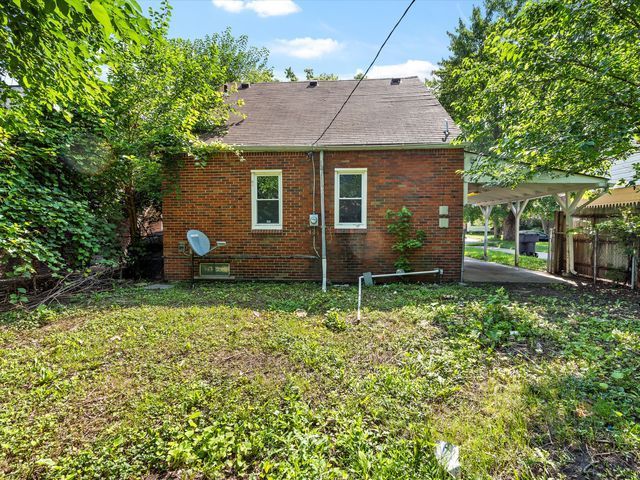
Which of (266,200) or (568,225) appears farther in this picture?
(568,225)

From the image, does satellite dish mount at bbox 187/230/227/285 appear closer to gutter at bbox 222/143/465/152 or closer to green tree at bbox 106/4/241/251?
green tree at bbox 106/4/241/251

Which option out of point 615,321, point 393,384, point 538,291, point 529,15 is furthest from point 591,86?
point 393,384

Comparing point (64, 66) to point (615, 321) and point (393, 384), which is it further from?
point (615, 321)

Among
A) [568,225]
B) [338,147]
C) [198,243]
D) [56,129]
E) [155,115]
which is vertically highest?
[155,115]

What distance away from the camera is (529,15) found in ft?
17.4

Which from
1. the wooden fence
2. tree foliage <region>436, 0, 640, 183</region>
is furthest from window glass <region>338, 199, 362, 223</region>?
the wooden fence

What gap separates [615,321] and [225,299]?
643 centimetres

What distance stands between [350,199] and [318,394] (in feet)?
18.7

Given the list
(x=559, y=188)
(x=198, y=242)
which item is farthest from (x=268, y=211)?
(x=559, y=188)

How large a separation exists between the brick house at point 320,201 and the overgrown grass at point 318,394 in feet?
9.69

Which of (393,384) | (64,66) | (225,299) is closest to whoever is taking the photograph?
(393,384)

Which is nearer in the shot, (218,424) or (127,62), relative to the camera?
(218,424)

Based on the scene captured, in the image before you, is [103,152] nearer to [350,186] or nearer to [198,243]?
[198,243]

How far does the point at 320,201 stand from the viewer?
7.87 m
